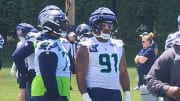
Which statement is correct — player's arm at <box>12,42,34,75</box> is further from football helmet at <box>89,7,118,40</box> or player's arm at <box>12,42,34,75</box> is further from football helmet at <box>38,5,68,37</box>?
football helmet at <box>89,7,118,40</box>

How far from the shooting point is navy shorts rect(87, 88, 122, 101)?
7.44m

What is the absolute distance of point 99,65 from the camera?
7.47 metres

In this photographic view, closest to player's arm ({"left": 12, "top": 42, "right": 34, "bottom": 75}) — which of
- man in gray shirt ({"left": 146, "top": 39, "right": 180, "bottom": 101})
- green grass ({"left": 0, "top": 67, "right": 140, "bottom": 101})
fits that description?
man in gray shirt ({"left": 146, "top": 39, "right": 180, "bottom": 101})

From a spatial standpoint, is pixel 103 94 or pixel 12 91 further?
pixel 12 91

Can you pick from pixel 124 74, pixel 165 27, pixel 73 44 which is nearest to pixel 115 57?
pixel 124 74

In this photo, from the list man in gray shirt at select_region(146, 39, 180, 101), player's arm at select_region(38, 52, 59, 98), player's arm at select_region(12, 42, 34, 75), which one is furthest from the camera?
player's arm at select_region(12, 42, 34, 75)

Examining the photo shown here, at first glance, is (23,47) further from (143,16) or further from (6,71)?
(143,16)

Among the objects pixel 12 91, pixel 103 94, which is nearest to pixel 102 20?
pixel 103 94

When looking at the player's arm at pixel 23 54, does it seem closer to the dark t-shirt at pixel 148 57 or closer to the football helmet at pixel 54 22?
the football helmet at pixel 54 22

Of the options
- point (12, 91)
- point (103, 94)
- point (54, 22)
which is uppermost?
point (54, 22)

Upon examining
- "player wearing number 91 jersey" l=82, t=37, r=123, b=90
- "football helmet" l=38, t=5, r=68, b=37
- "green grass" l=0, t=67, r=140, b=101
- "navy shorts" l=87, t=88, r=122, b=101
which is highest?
"football helmet" l=38, t=5, r=68, b=37

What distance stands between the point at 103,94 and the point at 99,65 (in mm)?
357

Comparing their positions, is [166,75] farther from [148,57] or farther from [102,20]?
[148,57]

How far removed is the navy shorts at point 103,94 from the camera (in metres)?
7.44
